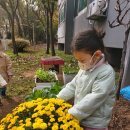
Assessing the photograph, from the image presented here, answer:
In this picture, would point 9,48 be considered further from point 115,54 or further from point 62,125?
point 62,125

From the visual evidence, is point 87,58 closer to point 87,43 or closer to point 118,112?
point 87,43

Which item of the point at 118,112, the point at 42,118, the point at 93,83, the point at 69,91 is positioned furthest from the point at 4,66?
the point at 93,83

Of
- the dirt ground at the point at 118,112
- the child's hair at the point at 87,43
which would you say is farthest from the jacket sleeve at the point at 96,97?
the dirt ground at the point at 118,112

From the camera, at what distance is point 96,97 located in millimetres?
2438

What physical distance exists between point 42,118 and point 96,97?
1.64ft

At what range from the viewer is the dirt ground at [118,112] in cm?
491

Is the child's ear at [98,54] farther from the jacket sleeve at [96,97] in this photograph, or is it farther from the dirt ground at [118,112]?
the dirt ground at [118,112]

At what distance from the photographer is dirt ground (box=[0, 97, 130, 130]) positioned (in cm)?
491

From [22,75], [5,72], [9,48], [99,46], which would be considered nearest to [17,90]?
[5,72]

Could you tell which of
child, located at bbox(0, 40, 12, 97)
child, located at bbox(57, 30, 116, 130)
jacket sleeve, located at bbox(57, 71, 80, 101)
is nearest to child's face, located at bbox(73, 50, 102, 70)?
child, located at bbox(57, 30, 116, 130)

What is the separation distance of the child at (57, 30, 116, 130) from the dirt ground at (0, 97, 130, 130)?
7.71ft

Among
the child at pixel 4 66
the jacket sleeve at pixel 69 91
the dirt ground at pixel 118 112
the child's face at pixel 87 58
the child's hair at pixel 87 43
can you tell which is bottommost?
the dirt ground at pixel 118 112

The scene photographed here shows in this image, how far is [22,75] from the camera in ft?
34.8

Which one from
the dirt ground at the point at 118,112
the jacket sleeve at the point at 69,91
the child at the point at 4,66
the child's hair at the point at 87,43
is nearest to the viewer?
→ the child's hair at the point at 87,43
